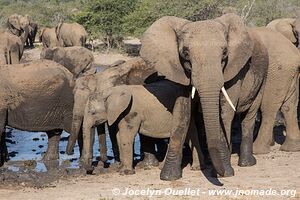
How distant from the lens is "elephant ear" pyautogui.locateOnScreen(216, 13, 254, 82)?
24.1 feet

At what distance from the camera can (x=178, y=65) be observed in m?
7.36

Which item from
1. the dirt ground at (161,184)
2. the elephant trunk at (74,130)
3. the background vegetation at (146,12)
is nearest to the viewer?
the dirt ground at (161,184)

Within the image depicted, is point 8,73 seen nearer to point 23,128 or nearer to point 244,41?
point 23,128

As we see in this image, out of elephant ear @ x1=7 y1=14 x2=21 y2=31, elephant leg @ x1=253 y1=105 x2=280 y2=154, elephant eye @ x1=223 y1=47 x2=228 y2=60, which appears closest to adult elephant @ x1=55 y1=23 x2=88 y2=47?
elephant ear @ x1=7 y1=14 x2=21 y2=31

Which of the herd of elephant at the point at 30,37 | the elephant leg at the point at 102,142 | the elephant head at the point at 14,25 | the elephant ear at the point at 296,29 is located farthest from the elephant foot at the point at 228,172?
the elephant head at the point at 14,25

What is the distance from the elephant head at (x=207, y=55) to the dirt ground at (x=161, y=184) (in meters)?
0.35

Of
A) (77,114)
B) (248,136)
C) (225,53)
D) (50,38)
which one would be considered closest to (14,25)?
(50,38)

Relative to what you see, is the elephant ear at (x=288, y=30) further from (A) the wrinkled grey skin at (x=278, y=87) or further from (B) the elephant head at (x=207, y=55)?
(B) the elephant head at (x=207, y=55)

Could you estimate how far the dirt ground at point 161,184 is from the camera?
23.7 ft

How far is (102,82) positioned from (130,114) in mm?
1230

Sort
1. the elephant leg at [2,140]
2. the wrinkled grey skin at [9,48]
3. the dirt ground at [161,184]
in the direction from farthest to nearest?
the wrinkled grey skin at [9,48]
the elephant leg at [2,140]
the dirt ground at [161,184]

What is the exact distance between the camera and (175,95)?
26.9 ft

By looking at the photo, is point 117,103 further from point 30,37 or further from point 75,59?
point 30,37

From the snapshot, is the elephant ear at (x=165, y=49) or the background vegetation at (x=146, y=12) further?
the background vegetation at (x=146, y=12)
